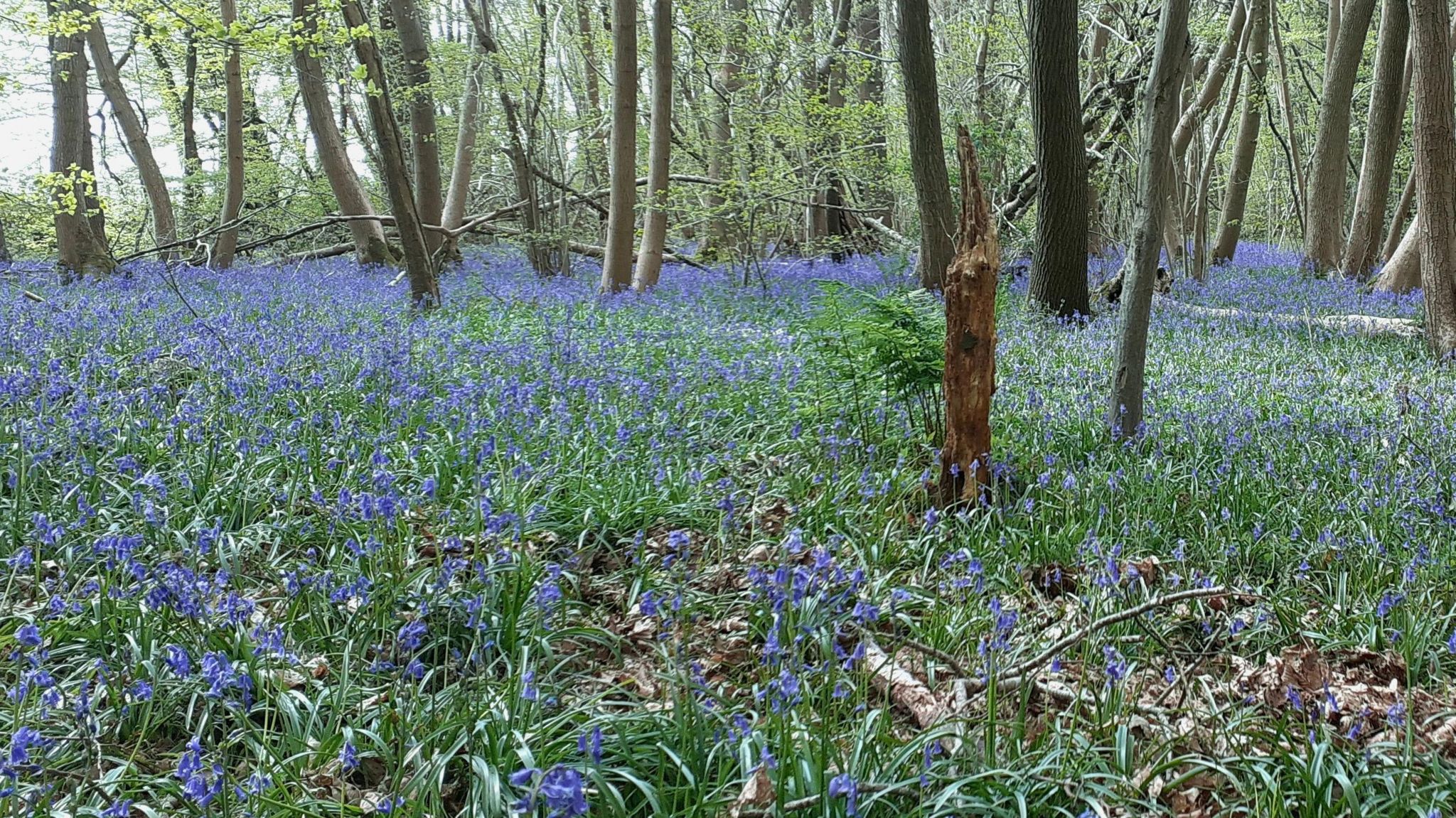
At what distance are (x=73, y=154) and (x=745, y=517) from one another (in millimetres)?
11703

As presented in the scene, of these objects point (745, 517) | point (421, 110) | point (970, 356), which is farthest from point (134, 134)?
point (970, 356)

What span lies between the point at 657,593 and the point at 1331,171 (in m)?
14.0

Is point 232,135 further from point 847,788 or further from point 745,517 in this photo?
point 847,788

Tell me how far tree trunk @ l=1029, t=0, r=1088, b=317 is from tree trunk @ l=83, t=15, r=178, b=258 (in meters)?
12.1

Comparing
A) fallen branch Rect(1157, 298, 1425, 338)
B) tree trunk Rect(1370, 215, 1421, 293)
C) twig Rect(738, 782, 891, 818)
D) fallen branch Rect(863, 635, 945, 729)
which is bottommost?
fallen branch Rect(863, 635, 945, 729)

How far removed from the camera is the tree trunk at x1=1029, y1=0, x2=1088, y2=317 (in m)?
8.86

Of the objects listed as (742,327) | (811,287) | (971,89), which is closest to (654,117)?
(811,287)

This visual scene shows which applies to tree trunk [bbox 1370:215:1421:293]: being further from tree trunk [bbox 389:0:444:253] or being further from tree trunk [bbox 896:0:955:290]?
tree trunk [bbox 389:0:444:253]

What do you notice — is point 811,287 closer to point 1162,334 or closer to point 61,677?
point 1162,334

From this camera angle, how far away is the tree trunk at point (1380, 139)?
10891 millimetres

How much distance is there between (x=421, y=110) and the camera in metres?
13.7

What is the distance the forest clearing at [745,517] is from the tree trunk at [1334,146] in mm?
1678

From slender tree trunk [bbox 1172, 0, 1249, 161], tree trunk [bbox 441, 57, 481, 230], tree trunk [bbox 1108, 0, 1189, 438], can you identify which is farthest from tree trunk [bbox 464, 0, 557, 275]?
tree trunk [bbox 1108, 0, 1189, 438]

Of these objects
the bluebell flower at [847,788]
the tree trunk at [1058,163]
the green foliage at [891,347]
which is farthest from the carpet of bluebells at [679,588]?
the tree trunk at [1058,163]
